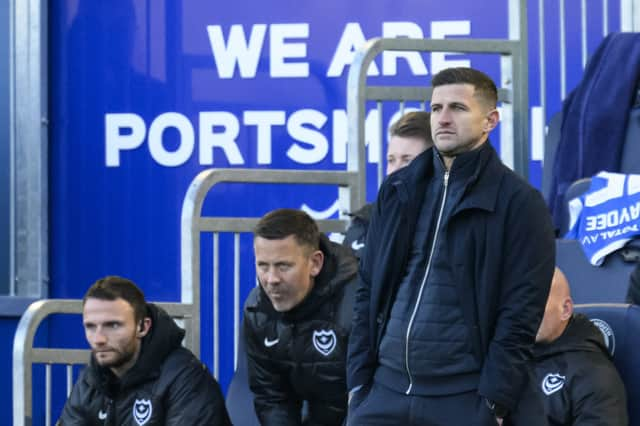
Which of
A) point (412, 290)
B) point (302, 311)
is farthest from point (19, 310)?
point (412, 290)

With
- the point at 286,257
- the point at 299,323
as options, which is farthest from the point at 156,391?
the point at 286,257

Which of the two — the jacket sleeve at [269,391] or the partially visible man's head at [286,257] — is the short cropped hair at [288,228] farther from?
the jacket sleeve at [269,391]

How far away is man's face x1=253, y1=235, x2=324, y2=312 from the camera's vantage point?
4648 mm

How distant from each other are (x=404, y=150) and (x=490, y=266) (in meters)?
1.27

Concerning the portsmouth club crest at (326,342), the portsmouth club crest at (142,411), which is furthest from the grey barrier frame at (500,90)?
the portsmouth club crest at (142,411)

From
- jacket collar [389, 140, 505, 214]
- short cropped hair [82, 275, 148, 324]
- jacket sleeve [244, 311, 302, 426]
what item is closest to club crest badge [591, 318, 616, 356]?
jacket collar [389, 140, 505, 214]

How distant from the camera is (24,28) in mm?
7008

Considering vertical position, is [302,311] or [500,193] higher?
[500,193]

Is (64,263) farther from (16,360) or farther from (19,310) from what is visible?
(16,360)

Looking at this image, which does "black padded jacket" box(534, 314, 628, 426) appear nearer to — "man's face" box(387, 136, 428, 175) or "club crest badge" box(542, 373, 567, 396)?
"club crest badge" box(542, 373, 567, 396)

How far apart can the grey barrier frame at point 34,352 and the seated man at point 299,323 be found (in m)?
0.63

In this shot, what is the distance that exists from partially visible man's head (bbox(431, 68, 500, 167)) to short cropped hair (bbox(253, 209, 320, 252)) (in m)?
1.07

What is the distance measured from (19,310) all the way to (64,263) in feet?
1.20

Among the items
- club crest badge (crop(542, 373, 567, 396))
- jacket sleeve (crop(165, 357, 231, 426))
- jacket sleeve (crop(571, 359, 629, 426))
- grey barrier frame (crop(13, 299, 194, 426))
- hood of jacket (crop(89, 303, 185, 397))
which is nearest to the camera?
jacket sleeve (crop(571, 359, 629, 426))
